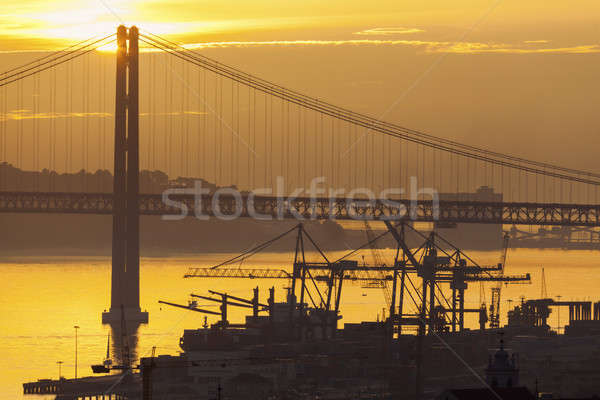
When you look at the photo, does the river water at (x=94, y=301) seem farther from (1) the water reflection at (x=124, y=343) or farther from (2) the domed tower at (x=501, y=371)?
(2) the domed tower at (x=501, y=371)

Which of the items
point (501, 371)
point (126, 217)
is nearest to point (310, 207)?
point (126, 217)

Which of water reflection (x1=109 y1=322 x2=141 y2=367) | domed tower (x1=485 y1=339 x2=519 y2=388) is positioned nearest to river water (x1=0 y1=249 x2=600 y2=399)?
water reflection (x1=109 y1=322 x2=141 y2=367)

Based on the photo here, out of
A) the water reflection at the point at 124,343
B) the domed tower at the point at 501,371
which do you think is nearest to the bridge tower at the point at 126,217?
the water reflection at the point at 124,343

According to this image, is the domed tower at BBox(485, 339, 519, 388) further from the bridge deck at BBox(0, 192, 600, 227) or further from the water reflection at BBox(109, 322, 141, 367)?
the bridge deck at BBox(0, 192, 600, 227)

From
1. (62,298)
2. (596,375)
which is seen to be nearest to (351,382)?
(596,375)

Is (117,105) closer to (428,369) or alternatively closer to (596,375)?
(428,369)

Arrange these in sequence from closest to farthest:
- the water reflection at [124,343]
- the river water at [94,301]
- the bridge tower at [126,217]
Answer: the water reflection at [124,343]
the river water at [94,301]
the bridge tower at [126,217]
